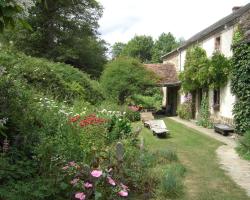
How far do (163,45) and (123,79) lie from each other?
59.7m

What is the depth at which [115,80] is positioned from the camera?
26203mm

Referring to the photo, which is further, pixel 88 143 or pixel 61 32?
pixel 61 32

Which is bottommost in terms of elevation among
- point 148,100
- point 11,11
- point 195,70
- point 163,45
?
point 148,100

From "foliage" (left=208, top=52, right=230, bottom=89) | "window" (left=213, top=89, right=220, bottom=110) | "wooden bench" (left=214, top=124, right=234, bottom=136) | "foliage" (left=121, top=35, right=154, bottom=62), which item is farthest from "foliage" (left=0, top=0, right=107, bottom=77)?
"foliage" (left=121, top=35, right=154, bottom=62)

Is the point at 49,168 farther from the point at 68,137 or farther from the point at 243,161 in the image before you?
the point at 243,161

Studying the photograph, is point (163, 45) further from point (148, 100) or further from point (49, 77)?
point (49, 77)

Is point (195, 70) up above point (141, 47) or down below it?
below

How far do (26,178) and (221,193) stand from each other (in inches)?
153

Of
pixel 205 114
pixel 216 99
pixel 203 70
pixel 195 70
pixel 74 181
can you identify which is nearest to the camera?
pixel 74 181

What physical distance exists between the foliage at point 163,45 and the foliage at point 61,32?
41.6 metres

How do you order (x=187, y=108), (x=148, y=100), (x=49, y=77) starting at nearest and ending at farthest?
1. (x=49, y=77)
2. (x=187, y=108)
3. (x=148, y=100)

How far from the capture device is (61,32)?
35.8 meters

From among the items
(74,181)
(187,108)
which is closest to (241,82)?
(187,108)

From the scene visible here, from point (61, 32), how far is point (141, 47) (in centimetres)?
4853
